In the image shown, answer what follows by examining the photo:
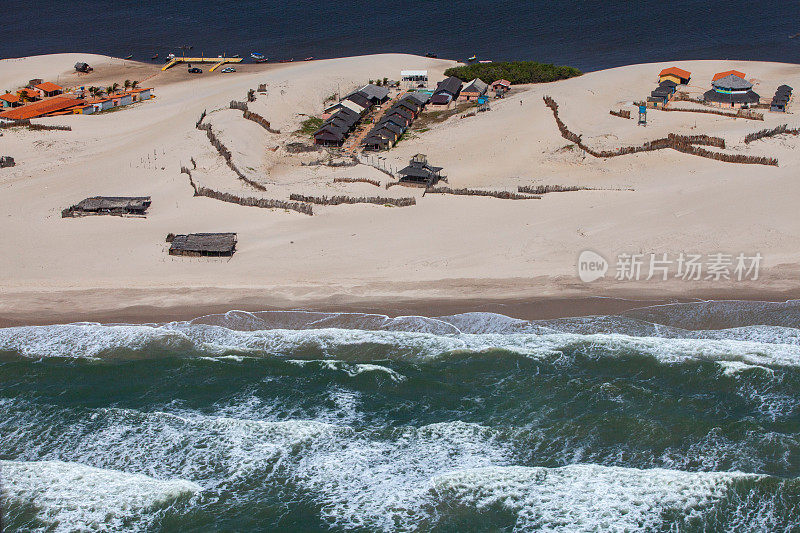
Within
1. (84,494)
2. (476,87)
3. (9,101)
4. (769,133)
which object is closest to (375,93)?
(476,87)

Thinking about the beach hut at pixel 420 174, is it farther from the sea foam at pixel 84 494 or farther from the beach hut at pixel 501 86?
the sea foam at pixel 84 494

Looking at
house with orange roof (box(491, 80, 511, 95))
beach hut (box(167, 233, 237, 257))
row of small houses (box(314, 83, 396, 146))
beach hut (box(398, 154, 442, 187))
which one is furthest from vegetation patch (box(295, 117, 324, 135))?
beach hut (box(167, 233, 237, 257))

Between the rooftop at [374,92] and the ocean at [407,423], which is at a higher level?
the rooftop at [374,92]

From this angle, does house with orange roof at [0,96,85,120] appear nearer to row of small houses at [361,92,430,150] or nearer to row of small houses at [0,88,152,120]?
row of small houses at [0,88,152,120]

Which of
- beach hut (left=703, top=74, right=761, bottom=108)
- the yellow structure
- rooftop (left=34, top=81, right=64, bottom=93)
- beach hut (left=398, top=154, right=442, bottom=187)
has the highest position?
the yellow structure

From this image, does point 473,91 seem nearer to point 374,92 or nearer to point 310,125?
point 374,92

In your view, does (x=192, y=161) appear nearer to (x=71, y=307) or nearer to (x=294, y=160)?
(x=294, y=160)

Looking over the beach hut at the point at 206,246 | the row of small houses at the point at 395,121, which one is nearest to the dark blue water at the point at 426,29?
the row of small houses at the point at 395,121
